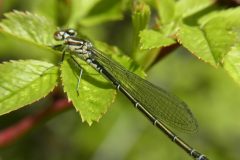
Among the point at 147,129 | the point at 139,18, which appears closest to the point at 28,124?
the point at 139,18

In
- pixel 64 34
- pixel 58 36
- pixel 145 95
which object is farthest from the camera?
pixel 145 95

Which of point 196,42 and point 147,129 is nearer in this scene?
point 196,42

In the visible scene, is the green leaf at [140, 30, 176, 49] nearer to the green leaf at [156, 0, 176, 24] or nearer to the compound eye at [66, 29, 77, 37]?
the green leaf at [156, 0, 176, 24]

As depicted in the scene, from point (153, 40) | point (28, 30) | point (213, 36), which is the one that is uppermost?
point (28, 30)

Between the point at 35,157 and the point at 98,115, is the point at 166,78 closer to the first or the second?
the point at 35,157

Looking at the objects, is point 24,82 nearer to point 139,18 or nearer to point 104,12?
point 139,18

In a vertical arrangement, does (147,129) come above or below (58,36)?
below

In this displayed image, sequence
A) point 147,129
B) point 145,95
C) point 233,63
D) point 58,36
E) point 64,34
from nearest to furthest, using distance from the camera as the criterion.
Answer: point 233,63 → point 58,36 → point 64,34 → point 145,95 → point 147,129

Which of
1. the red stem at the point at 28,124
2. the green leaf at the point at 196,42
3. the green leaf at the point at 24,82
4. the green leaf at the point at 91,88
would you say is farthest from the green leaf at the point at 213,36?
the red stem at the point at 28,124
